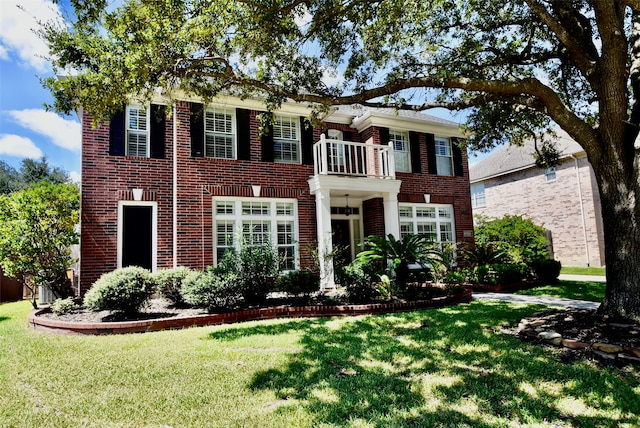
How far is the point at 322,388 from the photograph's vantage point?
153 inches

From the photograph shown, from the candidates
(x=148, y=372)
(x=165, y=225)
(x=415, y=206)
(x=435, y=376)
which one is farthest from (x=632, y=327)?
(x=165, y=225)

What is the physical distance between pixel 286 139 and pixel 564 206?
15572 mm

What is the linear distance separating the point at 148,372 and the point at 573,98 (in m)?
10.8

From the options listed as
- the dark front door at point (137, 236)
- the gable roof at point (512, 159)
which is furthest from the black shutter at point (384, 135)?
the gable roof at point (512, 159)

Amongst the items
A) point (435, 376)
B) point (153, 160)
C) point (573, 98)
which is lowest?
point (435, 376)

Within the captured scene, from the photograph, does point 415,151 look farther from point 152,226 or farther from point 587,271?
point 587,271

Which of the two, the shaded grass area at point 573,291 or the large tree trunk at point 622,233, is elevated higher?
the large tree trunk at point 622,233

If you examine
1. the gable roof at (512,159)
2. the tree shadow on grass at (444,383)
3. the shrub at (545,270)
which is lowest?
the tree shadow on grass at (444,383)

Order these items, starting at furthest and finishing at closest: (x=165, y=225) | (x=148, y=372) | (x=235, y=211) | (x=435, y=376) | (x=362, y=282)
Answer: (x=235, y=211) < (x=165, y=225) < (x=362, y=282) < (x=148, y=372) < (x=435, y=376)

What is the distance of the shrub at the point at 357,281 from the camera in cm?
870

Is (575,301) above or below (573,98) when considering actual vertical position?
below

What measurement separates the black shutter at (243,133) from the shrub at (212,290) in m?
4.65

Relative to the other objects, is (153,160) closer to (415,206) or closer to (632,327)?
(415,206)

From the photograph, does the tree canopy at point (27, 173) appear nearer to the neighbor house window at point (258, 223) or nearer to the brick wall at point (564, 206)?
the neighbor house window at point (258, 223)
